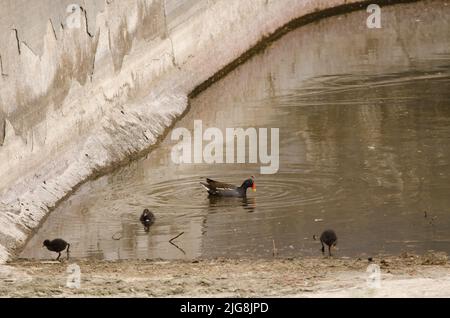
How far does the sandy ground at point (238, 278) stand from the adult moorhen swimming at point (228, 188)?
8.29ft

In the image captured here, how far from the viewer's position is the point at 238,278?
32.2 feet

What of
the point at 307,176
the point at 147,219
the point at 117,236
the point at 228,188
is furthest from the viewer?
the point at 307,176

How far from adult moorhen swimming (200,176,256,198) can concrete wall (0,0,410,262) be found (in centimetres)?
177

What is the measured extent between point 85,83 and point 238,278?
637 cm

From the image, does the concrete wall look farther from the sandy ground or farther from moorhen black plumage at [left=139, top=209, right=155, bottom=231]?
the sandy ground

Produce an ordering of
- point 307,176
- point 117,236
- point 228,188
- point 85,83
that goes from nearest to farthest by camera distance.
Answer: point 117,236, point 228,188, point 307,176, point 85,83

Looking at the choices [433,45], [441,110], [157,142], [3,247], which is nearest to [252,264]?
[3,247]

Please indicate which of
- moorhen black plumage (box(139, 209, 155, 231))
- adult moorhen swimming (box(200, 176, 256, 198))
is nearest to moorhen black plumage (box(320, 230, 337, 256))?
moorhen black plumage (box(139, 209, 155, 231))

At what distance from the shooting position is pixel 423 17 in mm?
24375

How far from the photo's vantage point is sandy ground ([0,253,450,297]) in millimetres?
9211

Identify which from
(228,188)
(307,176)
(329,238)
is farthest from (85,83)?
(329,238)

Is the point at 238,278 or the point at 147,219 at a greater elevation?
the point at 147,219

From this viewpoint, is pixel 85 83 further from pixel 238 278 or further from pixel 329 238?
pixel 238 278

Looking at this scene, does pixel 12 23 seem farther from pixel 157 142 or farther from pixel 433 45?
pixel 433 45
